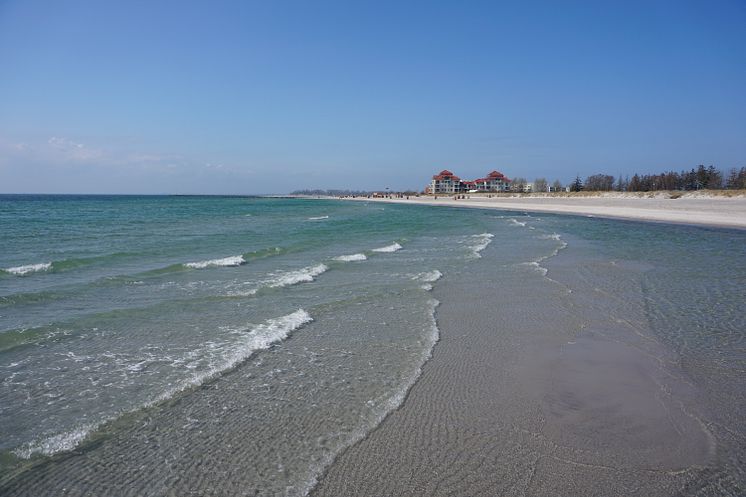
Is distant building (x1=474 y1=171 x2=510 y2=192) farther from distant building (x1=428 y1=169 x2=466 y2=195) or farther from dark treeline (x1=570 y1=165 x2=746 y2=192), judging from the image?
dark treeline (x1=570 y1=165 x2=746 y2=192)

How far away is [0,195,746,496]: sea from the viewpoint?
418cm

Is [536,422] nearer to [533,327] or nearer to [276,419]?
[276,419]

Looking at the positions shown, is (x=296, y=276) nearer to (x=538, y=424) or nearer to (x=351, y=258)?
(x=351, y=258)

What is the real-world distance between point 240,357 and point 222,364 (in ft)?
1.16

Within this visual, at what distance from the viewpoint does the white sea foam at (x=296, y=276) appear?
502 inches

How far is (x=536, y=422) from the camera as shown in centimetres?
493

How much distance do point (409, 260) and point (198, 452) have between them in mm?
13826

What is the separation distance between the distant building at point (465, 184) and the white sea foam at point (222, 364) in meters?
168

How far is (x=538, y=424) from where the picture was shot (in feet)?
16.0

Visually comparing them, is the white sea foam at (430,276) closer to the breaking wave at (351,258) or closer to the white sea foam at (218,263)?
the breaking wave at (351,258)

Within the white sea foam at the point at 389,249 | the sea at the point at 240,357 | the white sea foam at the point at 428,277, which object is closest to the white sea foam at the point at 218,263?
the sea at the point at 240,357

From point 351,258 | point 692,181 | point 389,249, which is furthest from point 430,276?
point 692,181

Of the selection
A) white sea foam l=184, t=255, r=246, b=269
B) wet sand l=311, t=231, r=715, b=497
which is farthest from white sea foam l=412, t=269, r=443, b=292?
white sea foam l=184, t=255, r=246, b=269

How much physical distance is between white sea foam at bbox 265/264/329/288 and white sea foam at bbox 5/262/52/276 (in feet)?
26.4
